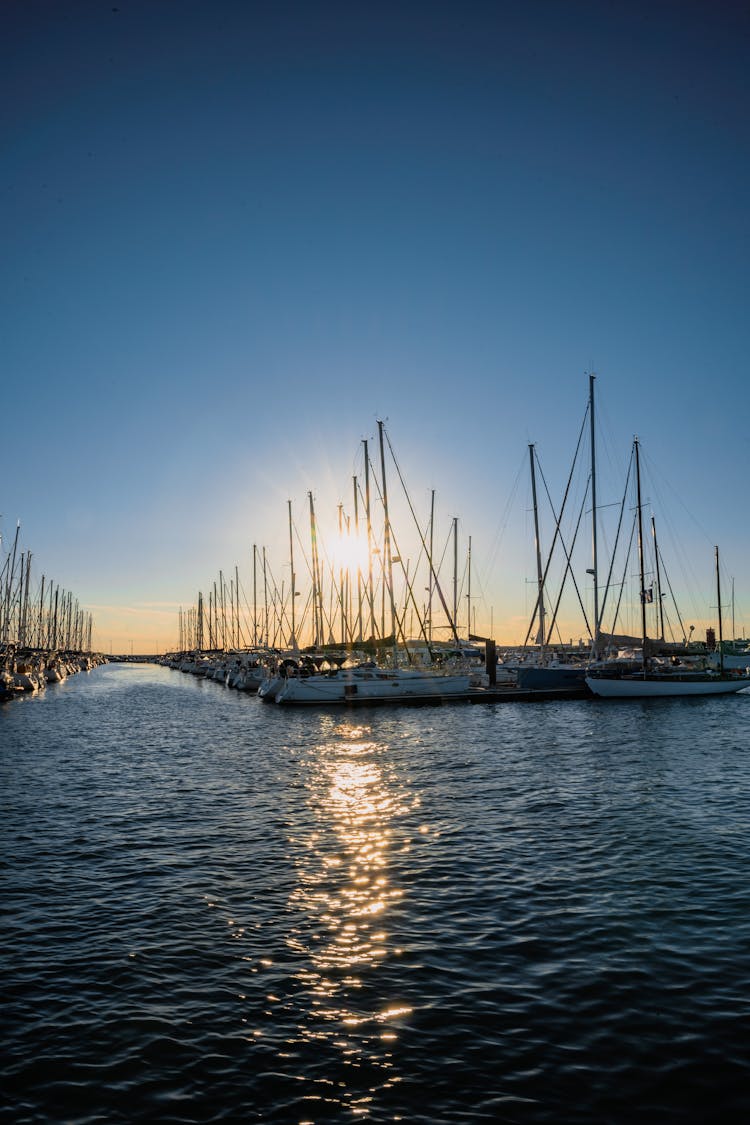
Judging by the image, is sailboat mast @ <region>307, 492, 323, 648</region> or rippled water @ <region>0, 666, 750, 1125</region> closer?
rippled water @ <region>0, 666, 750, 1125</region>

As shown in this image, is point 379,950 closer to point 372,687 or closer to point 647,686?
point 372,687

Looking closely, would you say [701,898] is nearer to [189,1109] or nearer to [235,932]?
[235,932]

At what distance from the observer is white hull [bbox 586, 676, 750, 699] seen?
2315 inches

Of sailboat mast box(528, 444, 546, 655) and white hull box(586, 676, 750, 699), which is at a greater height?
sailboat mast box(528, 444, 546, 655)

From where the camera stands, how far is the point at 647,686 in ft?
195

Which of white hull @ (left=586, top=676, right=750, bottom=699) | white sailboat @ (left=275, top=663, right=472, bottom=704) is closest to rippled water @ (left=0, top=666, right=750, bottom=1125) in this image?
white sailboat @ (left=275, top=663, right=472, bottom=704)

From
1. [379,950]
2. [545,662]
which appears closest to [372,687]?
[545,662]

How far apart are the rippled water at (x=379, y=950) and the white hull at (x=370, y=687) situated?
1212 inches

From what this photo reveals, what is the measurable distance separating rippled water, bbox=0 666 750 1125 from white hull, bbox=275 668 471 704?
30.8 meters

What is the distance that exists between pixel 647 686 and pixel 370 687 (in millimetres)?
23323

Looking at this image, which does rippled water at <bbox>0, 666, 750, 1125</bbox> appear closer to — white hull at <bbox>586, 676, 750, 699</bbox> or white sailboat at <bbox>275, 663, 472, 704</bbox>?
white sailboat at <bbox>275, 663, 472, 704</bbox>

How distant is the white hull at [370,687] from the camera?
57344 millimetres

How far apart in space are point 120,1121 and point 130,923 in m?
5.73

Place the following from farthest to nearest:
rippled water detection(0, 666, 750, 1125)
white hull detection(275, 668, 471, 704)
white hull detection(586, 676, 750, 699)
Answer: white hull detection(586, 676, 750, 699), white hull detection(275, 668, 471, 704), rippled water detection(0, 666, 750, 1125)
